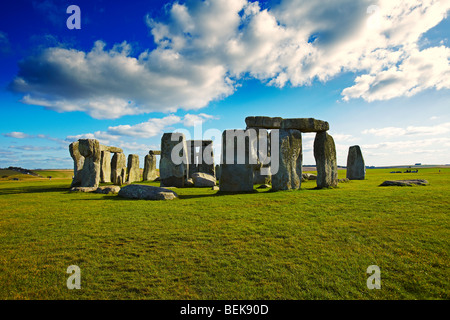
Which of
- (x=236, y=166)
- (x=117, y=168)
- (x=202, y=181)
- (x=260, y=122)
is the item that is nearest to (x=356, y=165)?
(x=260, y=122)

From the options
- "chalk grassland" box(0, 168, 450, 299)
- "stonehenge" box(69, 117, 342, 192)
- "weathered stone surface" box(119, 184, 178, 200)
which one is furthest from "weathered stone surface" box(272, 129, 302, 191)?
"weathered stone surface" box(119, 184, 178, 200)

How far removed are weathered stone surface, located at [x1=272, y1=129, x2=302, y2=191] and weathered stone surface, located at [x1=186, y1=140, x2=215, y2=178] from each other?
9408 mm

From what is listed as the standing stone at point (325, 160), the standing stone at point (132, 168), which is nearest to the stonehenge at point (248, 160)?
the standing stone at point (325, 160)

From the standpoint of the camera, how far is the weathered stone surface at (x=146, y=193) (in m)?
8.32

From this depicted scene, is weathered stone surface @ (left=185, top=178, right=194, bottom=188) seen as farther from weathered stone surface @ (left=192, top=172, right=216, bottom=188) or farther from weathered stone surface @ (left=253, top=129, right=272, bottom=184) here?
weathered stone surface @ (left=253, top=129, right=272, bottom=184)

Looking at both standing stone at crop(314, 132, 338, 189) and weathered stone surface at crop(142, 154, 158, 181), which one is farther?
weathered stone surface at crop(142, 154, 158, 181)

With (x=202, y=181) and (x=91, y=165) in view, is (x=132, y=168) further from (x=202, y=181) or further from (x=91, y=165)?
(x=202, y=181)

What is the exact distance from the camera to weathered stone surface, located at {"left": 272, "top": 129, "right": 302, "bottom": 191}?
9.80 metres

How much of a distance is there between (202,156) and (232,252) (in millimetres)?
15833

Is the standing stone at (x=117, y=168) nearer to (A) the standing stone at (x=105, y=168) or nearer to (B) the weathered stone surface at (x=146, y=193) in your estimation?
(A) the standing stone at (x=105, y=168)

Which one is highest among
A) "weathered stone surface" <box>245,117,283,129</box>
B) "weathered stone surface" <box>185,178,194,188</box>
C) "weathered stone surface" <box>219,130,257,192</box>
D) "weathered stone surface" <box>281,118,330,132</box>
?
"weathered stone surface" <box>245,117,283,129</box>

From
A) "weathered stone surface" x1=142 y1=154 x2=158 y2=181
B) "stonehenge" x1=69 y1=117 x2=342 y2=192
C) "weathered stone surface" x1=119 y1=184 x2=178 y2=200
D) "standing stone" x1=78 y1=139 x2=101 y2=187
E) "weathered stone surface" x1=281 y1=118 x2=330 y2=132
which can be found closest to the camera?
"weathered stone surface" x1=119 y1=184 x2=178 y2=200
